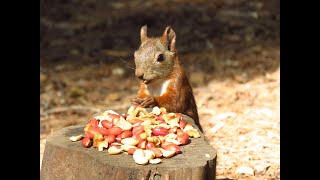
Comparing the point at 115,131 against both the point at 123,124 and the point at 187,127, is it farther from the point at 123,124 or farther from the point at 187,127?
the point at 187,127

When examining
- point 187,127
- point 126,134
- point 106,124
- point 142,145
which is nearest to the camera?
point 142,145

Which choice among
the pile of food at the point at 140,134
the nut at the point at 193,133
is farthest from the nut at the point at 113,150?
the nut at the point at 193,133

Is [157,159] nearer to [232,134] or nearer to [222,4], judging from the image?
[232,134]

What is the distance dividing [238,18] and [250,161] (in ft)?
15.7

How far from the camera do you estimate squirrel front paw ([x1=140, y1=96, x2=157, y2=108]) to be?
4191 mm

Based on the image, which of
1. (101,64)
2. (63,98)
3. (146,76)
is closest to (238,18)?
(101,64)

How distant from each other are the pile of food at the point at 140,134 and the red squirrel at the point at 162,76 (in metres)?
0.36

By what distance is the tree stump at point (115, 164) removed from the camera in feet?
10.5

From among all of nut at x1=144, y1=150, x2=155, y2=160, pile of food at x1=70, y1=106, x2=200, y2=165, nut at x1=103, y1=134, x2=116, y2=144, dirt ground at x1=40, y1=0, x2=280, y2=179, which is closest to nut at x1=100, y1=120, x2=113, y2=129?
pile of food at x1=70, y1=106, x2=200, y2=165

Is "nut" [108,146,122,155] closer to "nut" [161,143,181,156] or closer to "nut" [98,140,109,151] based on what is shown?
"nut" [98,140,109,151]

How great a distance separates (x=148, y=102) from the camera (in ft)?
13.8

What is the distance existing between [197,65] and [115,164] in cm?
495

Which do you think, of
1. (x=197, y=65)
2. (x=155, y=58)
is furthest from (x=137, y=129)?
(x=197, y=65)

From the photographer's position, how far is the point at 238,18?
388 inches
